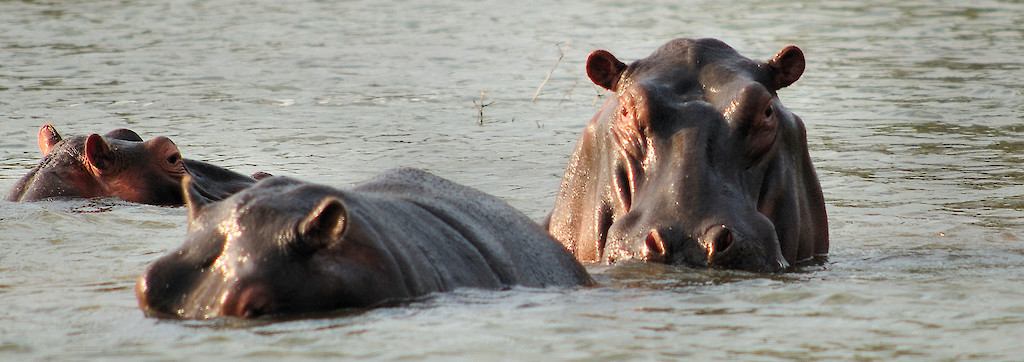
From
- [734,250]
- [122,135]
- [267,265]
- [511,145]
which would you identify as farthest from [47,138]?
[267,265]

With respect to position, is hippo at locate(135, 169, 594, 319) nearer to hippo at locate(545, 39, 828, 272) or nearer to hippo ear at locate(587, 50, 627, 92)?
hippo at locate(545, 39, 828, 272)

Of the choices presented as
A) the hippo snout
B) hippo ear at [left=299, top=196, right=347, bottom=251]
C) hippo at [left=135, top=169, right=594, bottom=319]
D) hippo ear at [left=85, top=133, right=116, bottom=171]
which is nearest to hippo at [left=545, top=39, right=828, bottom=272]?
the hippo snout

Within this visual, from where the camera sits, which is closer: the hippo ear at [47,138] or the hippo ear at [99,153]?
the hippo ear at [99,153]

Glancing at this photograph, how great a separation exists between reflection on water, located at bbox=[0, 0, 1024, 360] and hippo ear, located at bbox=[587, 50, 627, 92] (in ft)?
4.84

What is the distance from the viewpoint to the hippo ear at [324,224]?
3900 millimetres

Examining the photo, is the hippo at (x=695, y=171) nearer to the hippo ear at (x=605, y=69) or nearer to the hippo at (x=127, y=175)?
the hippo ear at (x=605, y=69)

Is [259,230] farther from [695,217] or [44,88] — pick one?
[44,88]

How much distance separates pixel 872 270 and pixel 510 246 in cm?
212

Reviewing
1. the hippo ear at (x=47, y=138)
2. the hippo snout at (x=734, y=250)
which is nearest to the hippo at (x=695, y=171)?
the hippo snout at (x=734, y=250)

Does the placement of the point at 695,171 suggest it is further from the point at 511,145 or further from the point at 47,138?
the point at 511,145

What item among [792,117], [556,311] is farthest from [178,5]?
[556,311]

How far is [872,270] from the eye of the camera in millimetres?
6422

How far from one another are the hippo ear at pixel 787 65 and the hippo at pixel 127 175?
10.3ft

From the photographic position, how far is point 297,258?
4.02 meters
